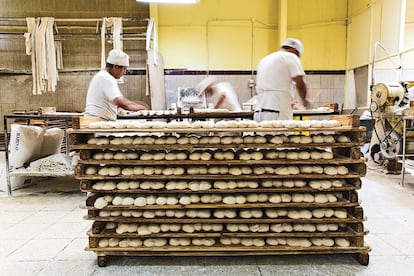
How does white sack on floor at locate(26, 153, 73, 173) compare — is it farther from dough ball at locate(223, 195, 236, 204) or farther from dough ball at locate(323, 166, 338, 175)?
dough ball at locate(323, 166, 338, 175)

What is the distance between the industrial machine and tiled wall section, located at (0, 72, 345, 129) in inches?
101

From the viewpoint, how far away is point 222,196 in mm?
1785

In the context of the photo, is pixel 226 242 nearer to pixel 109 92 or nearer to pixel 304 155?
pixel 304 155

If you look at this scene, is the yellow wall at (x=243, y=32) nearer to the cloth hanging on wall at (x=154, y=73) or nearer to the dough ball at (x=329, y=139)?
the cloth hanging on wall at (x=154, y=73)

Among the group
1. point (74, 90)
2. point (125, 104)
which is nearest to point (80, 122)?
point (125, 104)

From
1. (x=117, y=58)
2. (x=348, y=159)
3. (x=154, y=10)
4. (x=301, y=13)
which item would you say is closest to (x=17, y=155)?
Answer: (x=117, y=58)

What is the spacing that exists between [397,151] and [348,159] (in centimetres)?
297

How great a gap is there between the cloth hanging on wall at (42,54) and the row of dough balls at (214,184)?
5059 mm

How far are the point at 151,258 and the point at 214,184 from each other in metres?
0.61

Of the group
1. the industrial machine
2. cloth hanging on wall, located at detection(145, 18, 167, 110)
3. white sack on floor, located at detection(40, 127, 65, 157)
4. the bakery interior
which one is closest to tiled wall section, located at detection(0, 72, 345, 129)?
cloth hanging on wall, located at detection(145, 18, 167, 110)

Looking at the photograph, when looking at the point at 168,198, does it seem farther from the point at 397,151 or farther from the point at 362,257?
the point at 397,151

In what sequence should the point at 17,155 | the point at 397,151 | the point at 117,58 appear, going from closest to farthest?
1. the point at 117,58
2. the point at 17,155
3. the point at 397,151

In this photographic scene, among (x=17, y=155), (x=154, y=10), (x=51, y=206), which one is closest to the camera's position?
(x=51, y=206)

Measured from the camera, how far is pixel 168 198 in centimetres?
174
